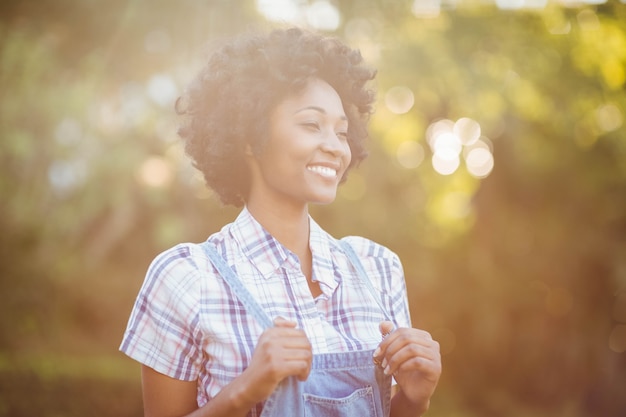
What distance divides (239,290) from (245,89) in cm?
57

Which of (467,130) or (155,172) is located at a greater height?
(467,130)

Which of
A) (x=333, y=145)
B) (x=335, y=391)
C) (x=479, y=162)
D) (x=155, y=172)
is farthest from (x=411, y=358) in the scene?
(x=155, y=172)

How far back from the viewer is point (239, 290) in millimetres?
1792

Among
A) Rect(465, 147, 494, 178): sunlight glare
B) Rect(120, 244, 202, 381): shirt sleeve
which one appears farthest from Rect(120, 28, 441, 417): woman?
Rect(465, 147, 494, 178): sunlight glare

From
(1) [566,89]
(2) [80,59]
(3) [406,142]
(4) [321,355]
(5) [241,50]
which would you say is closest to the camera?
(4) [321,355]

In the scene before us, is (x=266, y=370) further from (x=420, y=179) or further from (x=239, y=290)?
(x=420, y=179)

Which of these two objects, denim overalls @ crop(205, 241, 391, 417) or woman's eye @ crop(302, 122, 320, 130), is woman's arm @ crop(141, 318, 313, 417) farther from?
woman's eye @ crop(302, 122, 320, 130)

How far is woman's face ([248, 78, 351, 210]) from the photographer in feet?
6.18

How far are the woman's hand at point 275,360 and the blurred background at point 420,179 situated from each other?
567 centimetres

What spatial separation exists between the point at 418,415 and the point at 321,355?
344 mm

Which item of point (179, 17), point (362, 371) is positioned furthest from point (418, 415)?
point (179, 17)

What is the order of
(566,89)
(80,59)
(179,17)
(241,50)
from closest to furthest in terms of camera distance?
1. (241,50)
2. (566,89)
3. (179,17)
4. (80,59)

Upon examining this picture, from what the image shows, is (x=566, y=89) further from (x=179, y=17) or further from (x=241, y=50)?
(x=241, y=50)

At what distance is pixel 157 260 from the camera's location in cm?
181
